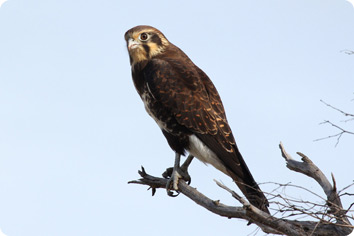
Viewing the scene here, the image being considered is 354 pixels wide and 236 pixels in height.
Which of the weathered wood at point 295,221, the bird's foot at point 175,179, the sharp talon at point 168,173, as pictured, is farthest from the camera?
the sharp talon at point 168,173

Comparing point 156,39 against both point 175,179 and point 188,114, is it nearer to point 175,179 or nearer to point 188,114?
point 188,114

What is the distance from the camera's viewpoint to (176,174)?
18.0 ft

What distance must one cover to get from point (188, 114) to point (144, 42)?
41.9 inches

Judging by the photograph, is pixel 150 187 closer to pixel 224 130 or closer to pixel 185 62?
pixel 224 130

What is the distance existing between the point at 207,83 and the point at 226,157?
862 mm

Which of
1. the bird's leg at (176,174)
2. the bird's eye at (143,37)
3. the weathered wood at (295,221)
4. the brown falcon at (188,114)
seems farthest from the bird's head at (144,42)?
the weathered wood at (295,221)

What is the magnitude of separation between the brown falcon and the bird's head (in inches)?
6.1

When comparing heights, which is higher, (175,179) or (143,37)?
(143,37)

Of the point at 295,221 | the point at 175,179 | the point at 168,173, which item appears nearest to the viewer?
the point at 295,221

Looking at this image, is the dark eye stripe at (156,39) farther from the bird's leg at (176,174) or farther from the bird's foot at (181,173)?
the bird's foot at (181,173)

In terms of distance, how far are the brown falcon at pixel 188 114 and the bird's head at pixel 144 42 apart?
15 centimetres

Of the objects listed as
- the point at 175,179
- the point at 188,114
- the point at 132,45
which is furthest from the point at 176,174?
the point at 132,45

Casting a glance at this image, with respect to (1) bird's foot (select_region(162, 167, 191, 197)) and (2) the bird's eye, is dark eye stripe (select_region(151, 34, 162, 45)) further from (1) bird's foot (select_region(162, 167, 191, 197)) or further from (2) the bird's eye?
(1) bird's foot (select_region(162, 167, 191, 197))

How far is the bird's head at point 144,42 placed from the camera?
19.6 ft
